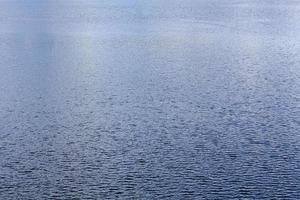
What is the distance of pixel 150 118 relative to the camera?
67.9ft

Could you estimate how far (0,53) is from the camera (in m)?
36.4

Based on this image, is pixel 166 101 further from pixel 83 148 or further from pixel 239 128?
pixel 83 148

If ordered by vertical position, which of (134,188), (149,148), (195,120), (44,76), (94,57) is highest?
(94,57)

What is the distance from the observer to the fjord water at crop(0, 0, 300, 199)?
1473 cm

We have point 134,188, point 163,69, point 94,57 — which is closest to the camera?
point 134,188

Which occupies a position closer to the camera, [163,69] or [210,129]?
[210,129]

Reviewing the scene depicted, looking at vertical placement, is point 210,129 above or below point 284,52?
below

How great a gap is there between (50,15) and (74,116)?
47514mm

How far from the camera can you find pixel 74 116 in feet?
69.0

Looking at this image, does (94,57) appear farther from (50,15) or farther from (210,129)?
(50,15)

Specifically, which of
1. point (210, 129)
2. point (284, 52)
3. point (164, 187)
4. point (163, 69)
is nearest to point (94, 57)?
point (163, 69)

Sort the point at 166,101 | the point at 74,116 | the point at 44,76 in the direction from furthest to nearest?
the point at 44,76, the point at 166,101, the point at 74,116

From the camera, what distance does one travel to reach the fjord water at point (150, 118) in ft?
48.3

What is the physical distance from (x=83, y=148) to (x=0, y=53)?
68.4ft
